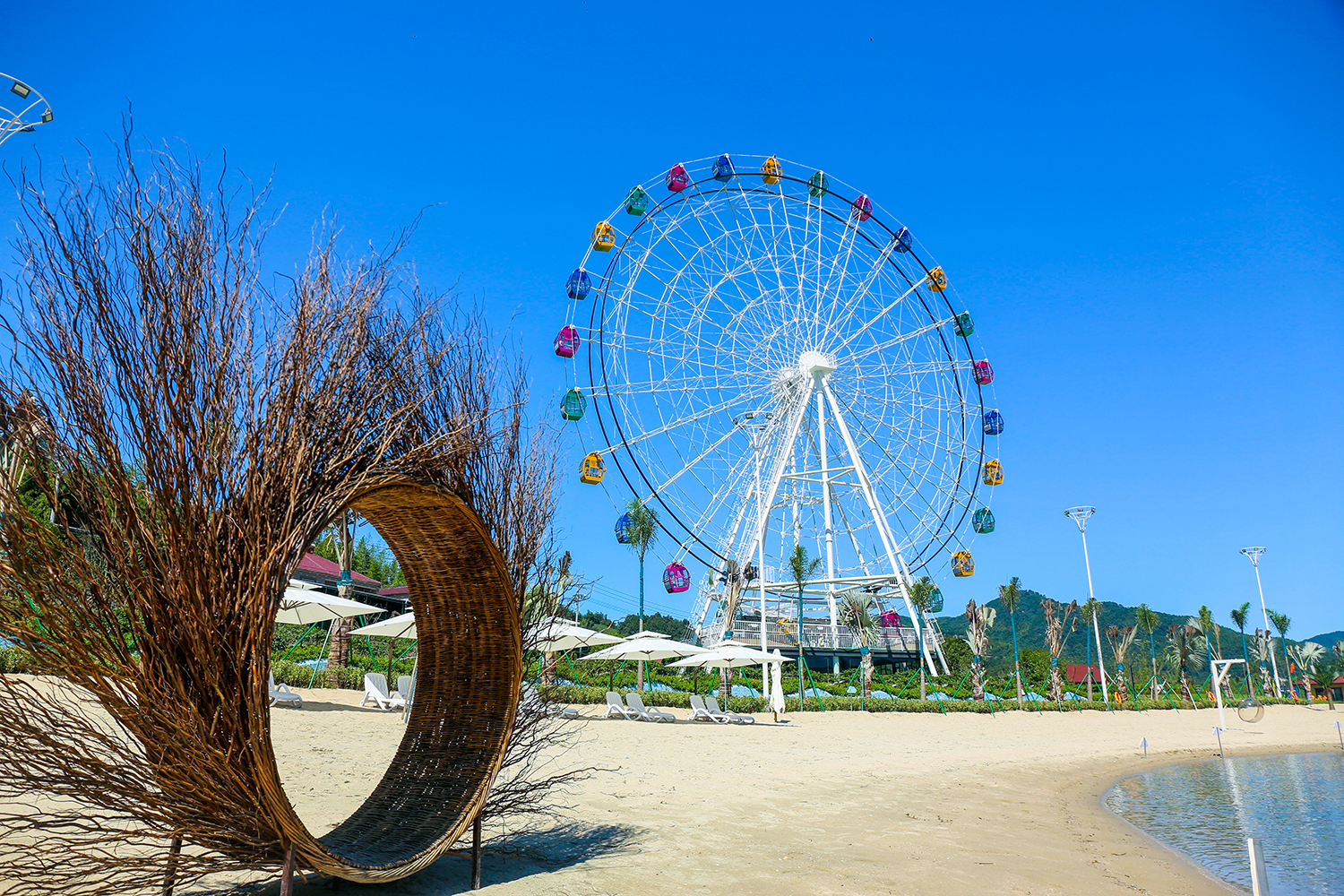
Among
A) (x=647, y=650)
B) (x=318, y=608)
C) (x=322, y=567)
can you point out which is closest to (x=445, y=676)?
(x=318, y=608)

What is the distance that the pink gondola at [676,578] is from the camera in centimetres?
2909

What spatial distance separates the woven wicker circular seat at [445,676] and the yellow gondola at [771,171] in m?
25.0

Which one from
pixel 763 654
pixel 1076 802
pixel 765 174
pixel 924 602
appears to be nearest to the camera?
pixel 1076 802

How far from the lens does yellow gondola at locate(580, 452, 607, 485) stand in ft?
84.3

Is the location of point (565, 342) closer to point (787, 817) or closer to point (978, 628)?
point (787, 817)

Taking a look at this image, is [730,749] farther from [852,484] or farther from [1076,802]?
[852,484]

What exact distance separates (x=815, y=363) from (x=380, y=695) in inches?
723

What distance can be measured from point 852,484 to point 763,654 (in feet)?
31.7

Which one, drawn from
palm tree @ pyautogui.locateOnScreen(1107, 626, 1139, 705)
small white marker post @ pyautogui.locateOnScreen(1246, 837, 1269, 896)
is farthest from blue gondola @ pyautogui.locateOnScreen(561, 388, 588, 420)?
palm tree @ pyautogui.locateOnScreen(1107, 626, 1139, 705)

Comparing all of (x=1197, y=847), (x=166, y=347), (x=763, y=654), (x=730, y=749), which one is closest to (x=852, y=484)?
(x=763, y=654)

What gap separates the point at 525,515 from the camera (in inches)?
228

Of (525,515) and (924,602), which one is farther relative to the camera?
(924,602)

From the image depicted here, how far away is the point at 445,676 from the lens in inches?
223

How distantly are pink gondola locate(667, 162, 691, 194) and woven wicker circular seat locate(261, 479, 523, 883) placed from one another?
22.9 meters
